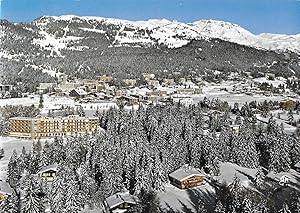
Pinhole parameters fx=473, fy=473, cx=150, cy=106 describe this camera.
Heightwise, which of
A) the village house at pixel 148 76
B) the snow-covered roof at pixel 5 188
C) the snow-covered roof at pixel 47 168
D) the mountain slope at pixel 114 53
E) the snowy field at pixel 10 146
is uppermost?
the mountain slope at pixel 114 53

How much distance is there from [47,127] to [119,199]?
35.2 feet

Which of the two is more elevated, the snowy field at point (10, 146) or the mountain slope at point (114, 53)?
the mountain slope at point (114, 53)

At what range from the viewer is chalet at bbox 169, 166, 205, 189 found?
14220mm

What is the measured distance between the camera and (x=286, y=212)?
9266 millimetres

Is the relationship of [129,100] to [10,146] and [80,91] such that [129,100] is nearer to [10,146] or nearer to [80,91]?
[80,91]

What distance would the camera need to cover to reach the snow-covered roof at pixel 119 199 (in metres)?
12.1

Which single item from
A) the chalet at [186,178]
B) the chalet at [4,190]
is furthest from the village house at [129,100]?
the chalet at [4,190]

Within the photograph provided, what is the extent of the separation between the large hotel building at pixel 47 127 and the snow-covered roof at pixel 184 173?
26.1 feet

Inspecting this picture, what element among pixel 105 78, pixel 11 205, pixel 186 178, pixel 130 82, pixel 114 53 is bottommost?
pixel 186 178

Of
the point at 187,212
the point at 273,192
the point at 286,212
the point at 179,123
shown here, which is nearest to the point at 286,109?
the point at 179,123

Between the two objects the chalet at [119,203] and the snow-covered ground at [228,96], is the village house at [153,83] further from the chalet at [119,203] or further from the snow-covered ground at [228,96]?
the chalet at [119,203]

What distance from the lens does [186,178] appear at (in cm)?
1423

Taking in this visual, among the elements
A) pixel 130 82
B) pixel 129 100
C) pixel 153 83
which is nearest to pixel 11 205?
pixel 129 100

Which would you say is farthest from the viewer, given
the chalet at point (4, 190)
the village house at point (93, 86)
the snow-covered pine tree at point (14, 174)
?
the village house at point (93, 86)
